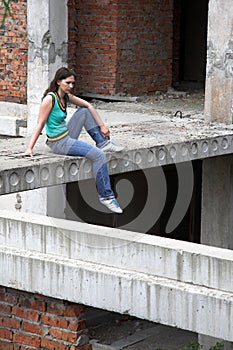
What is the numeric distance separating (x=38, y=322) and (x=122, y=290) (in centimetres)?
100

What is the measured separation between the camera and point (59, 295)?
9016 mm

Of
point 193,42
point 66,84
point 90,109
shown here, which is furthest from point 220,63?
point 193,42

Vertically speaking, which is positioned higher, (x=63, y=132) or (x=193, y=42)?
(x=193, y=42)

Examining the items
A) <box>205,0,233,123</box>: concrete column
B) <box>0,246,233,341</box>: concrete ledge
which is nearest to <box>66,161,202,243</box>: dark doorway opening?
<box>205,0,233,123</box>: concrete column

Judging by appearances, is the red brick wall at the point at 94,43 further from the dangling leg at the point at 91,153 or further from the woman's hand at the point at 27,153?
the woman's hand at the point at 27,153

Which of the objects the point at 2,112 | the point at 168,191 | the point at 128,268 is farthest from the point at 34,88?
the point at 128,268

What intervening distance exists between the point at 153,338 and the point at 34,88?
167 inches

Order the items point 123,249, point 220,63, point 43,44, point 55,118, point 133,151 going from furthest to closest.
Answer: point 43,44
point 220,63
point 133,151
point 55,118
point 123,249

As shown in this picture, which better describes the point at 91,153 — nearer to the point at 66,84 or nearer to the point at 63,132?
the point at 63,132

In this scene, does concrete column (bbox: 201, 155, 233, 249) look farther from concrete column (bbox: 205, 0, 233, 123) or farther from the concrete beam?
the concrete beam

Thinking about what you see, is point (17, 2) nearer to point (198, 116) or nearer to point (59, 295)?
point (198, 116)

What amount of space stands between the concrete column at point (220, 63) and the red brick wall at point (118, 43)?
1933 mm

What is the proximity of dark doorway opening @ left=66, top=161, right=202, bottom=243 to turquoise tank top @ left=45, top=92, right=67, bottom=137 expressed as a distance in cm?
542

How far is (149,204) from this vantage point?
1558cm
